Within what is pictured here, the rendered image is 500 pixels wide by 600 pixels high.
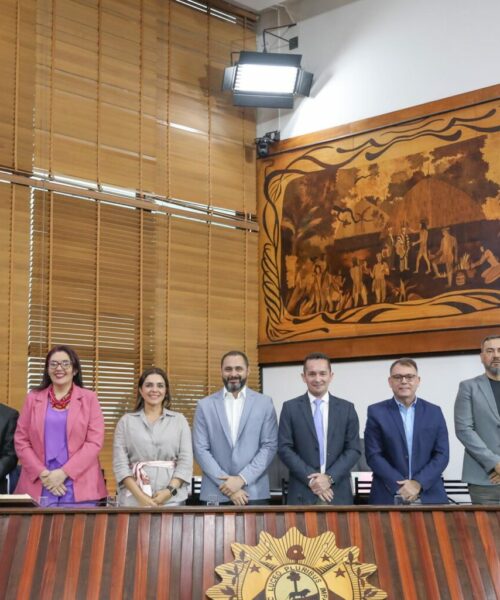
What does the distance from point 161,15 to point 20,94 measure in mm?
1693

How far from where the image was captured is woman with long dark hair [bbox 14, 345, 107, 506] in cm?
451

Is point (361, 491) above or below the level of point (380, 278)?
below

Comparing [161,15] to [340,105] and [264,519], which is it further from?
[264,519]

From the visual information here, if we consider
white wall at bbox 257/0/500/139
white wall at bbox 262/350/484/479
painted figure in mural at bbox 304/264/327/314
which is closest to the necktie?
white wall at bbox 262/350/484/479

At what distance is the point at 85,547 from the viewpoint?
131 inches

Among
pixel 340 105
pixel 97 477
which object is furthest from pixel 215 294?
pixel 97 477

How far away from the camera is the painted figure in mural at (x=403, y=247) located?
7.14m

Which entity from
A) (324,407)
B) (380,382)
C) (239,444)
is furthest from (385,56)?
(239,444)

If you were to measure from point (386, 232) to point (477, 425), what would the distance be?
272 cm

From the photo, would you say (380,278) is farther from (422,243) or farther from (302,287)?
(302,287)

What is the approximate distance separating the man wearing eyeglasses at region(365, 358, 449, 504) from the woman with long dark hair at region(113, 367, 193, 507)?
3.18ft

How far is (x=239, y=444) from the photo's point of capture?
16.2 ft

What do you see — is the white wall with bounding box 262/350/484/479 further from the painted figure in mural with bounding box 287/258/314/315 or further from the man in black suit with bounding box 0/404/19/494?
the man in black suit with bounding box 0/404/19/494

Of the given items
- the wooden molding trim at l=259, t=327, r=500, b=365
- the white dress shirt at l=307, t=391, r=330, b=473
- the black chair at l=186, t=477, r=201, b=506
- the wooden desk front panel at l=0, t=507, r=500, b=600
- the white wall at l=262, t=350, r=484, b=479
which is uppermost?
the wooden molding trim at l=259, t=327, r=500, b=365
